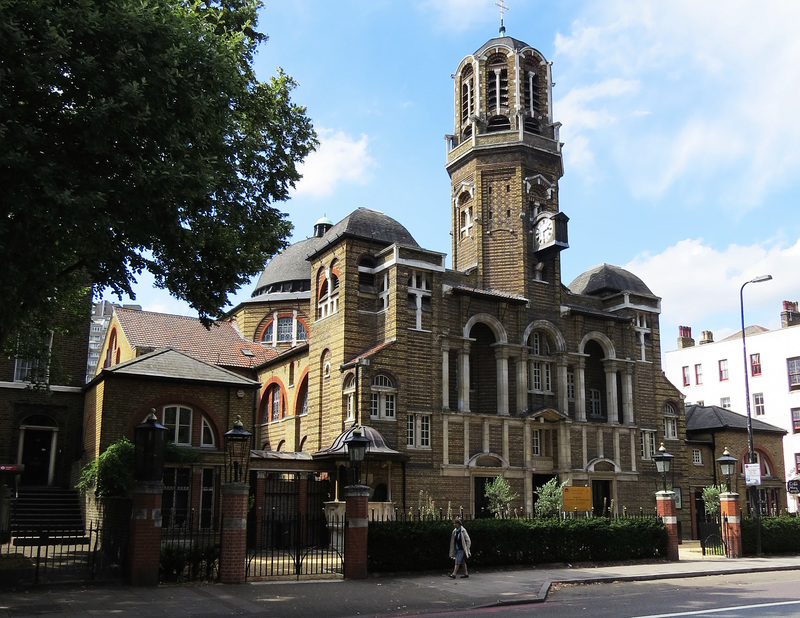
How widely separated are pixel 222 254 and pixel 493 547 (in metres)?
11.2

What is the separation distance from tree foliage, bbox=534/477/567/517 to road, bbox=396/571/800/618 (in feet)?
35.6

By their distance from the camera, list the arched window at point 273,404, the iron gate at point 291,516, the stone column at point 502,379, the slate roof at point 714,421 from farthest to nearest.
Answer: the slate roof at point 714,421 < the arched window at point 273,404 < the stone column at point 502,379 < the iron gate at point 291,516

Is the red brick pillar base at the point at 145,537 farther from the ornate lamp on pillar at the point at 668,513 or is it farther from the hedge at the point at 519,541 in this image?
the ornate lamp on pillar at the point at 668,513

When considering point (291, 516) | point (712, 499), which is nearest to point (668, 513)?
point (291, 516)

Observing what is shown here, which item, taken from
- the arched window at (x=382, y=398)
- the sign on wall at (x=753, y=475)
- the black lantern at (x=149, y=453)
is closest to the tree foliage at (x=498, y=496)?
the arched window at (x=382, y=398)

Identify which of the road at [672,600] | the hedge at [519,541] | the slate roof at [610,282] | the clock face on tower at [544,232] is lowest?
the road at [672,600]

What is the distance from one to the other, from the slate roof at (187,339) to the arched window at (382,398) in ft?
37.1

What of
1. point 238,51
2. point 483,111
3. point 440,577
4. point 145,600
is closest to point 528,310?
point 483,111

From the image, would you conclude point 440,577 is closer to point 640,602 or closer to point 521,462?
point 640,602

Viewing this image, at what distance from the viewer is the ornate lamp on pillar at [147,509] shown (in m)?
17.1

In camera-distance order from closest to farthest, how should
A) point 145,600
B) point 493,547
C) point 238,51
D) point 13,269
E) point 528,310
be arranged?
point 13,269 → point 145,600 → point 238,51 → point 493,547 → point 528,310

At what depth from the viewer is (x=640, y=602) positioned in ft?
52.9

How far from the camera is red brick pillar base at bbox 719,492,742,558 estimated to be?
28047 mm

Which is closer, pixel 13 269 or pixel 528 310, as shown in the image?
pixel 13 269
